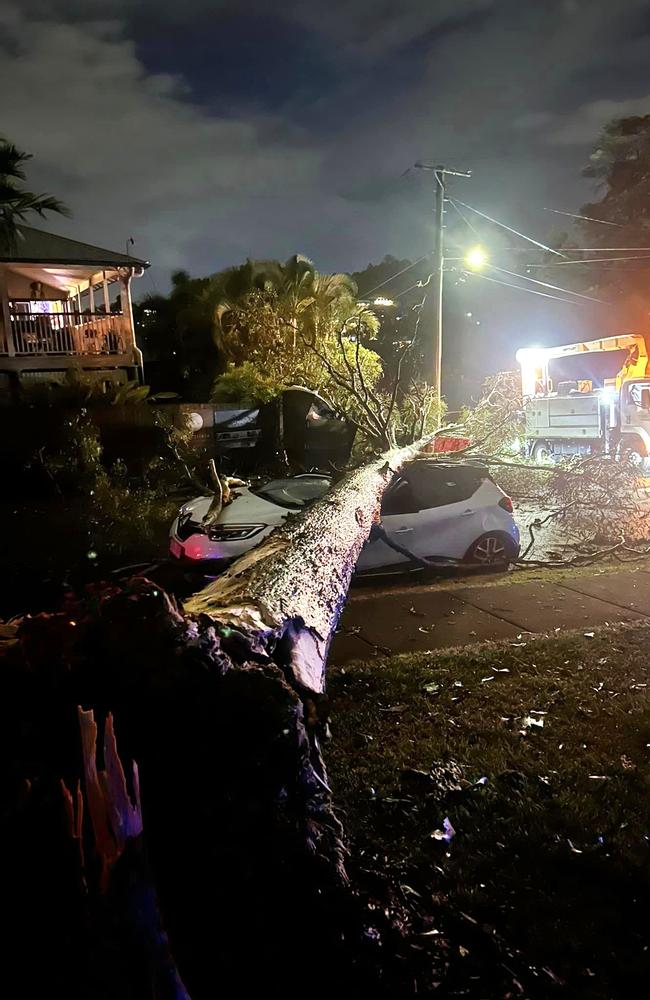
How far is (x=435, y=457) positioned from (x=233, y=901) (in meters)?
8.44

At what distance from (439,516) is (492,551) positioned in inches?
38.2

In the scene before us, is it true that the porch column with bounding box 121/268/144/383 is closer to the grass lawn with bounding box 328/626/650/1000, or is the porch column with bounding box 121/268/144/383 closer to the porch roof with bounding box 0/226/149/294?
the porch roof with bounding box 0/226/149/294

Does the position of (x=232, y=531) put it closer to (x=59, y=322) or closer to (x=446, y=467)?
(x=446, y=467)

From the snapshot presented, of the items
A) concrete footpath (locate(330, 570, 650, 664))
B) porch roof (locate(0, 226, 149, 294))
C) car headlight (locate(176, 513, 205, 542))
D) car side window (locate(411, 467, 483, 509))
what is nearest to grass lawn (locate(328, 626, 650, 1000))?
concrete footpath (locate(330, 570, 650, 664))

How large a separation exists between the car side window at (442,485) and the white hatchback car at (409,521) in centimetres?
1

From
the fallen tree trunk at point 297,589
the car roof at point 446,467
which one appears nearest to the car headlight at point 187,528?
the fallen tree trunk at point 297,589

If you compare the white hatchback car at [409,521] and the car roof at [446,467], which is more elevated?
the car roof at [446,467]

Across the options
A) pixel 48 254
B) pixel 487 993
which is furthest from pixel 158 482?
pixel 487 993

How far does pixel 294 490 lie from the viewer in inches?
348

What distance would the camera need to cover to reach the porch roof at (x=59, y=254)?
1819 cm

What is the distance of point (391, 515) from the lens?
831 cm

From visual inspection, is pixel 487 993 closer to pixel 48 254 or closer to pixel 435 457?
pixel 435 457

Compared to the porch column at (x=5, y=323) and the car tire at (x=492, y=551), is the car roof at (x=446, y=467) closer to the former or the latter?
the car tire at (x=492, y=551)

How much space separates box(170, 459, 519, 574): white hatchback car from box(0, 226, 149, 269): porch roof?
12210mm
